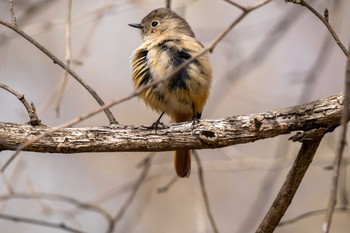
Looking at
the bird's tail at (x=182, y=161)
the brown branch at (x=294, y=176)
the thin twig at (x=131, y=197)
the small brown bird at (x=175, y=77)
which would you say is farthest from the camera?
the bird's tail at (x=182, y=161)

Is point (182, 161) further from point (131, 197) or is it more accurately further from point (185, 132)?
point (185, 132)

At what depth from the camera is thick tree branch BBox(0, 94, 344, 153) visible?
2941 mm

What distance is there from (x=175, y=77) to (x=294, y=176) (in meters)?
1.11

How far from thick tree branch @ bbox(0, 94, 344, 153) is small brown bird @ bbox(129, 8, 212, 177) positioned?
2.02ft

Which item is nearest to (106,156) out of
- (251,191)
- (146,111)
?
(146,111)

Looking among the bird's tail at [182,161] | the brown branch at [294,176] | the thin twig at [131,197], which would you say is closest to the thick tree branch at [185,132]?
the brown branch at [294,176]

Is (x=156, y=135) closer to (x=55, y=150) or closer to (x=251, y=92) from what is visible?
(x=55, y=150)

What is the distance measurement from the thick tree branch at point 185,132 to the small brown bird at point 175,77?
616 mm

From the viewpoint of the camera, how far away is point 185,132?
10.1 ft

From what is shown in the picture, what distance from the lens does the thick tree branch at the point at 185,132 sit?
2941 mm

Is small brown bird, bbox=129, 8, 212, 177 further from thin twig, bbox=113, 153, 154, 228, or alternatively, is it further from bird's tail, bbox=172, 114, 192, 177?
thin twig, bbox=113, 153, 154, 228

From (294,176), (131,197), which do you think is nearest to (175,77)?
(131,197)

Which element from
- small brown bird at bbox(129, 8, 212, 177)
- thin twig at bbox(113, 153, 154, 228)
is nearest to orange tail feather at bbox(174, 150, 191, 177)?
small brown bird at bbox(129, 8, 212, 177)

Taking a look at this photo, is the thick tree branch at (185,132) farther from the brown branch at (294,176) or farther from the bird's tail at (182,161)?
the bird's tail at (182,161)
